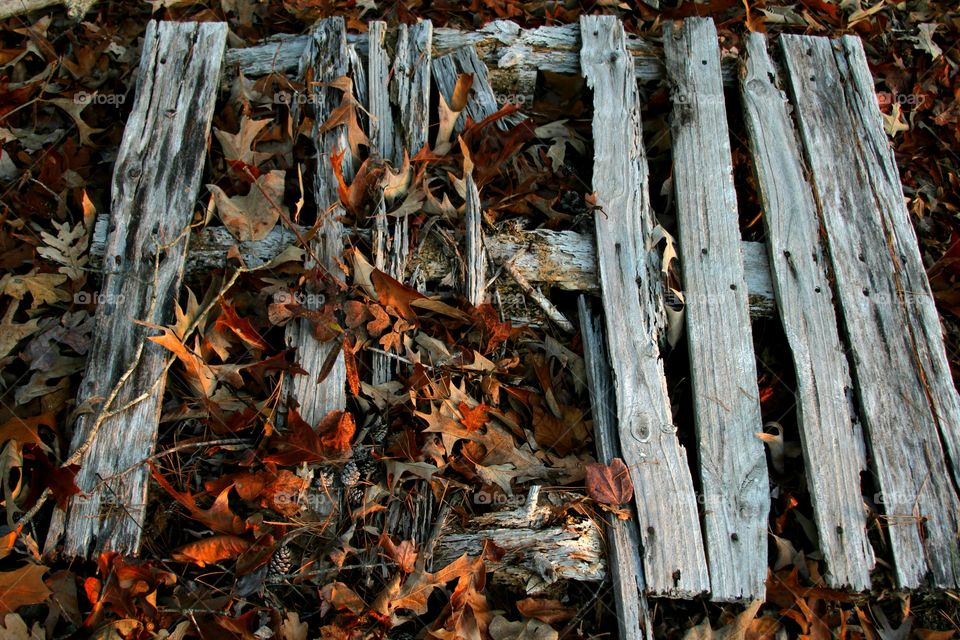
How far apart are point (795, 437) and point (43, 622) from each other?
8.81ft

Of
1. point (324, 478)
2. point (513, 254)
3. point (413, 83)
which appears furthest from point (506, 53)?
point (324, 478)

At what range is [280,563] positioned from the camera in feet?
8.07

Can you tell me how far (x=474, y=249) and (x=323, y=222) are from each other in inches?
23.7

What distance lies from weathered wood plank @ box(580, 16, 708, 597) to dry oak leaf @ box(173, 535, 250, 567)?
135 cm

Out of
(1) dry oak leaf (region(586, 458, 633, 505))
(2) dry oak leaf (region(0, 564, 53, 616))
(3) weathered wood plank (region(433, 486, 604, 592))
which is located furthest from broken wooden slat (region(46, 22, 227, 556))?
(1) dry oak leaf (region(586, 458, 633, 505))

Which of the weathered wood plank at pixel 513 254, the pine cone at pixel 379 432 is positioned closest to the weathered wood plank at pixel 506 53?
the weathered wood plank at pixel 513 254

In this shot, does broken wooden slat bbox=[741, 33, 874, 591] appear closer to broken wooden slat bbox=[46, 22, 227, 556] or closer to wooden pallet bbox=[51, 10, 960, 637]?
wooden pallet bbox=[51, 10, 960, 637]

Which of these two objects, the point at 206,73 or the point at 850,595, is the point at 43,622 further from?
the point at 850,595

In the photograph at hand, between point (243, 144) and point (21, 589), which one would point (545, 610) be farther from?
point (243, 144)

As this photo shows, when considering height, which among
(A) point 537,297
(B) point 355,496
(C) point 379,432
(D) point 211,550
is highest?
(A) point 537,297

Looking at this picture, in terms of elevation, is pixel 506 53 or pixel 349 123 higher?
pixel 506 53

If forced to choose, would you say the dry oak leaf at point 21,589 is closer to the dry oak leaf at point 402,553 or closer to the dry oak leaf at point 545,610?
the dry oak leaf at point 402,553

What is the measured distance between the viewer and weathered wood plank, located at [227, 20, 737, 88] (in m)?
3.35

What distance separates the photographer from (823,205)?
122 inches
